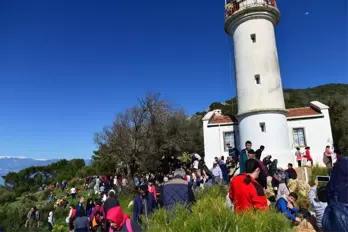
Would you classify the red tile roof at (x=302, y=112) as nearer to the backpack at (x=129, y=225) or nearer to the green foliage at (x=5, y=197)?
the backpack at (x=129, y=225)

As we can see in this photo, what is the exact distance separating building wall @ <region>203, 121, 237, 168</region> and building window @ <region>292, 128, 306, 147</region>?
173 inches

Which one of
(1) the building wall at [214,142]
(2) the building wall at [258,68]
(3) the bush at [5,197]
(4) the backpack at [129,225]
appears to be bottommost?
(3) the bush at [5,197]

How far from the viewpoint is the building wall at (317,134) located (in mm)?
16219

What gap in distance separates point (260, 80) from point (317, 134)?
5627 mm

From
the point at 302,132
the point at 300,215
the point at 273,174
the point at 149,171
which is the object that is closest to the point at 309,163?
the point at 302,132

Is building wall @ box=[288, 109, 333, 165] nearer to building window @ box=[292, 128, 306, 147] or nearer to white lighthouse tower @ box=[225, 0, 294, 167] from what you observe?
building window @ box=[292, 128, 306, 147]

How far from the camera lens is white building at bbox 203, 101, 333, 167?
16219 mm

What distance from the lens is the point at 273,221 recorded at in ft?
8.18

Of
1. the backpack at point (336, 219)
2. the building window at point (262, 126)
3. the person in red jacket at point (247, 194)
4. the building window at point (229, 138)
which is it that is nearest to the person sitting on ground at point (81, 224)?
the person in red jacket at point (247, 194)

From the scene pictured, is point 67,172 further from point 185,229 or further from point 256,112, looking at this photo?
point 185,229

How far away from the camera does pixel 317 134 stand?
16.5 m

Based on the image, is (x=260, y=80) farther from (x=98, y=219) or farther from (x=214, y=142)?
(x=98, y=219)

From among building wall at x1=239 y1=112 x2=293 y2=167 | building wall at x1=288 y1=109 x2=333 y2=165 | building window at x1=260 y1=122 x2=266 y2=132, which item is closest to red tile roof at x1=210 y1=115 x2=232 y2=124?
building wall at x1=239 y1=112 x2=293 y2=167

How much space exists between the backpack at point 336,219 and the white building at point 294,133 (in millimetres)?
12716
